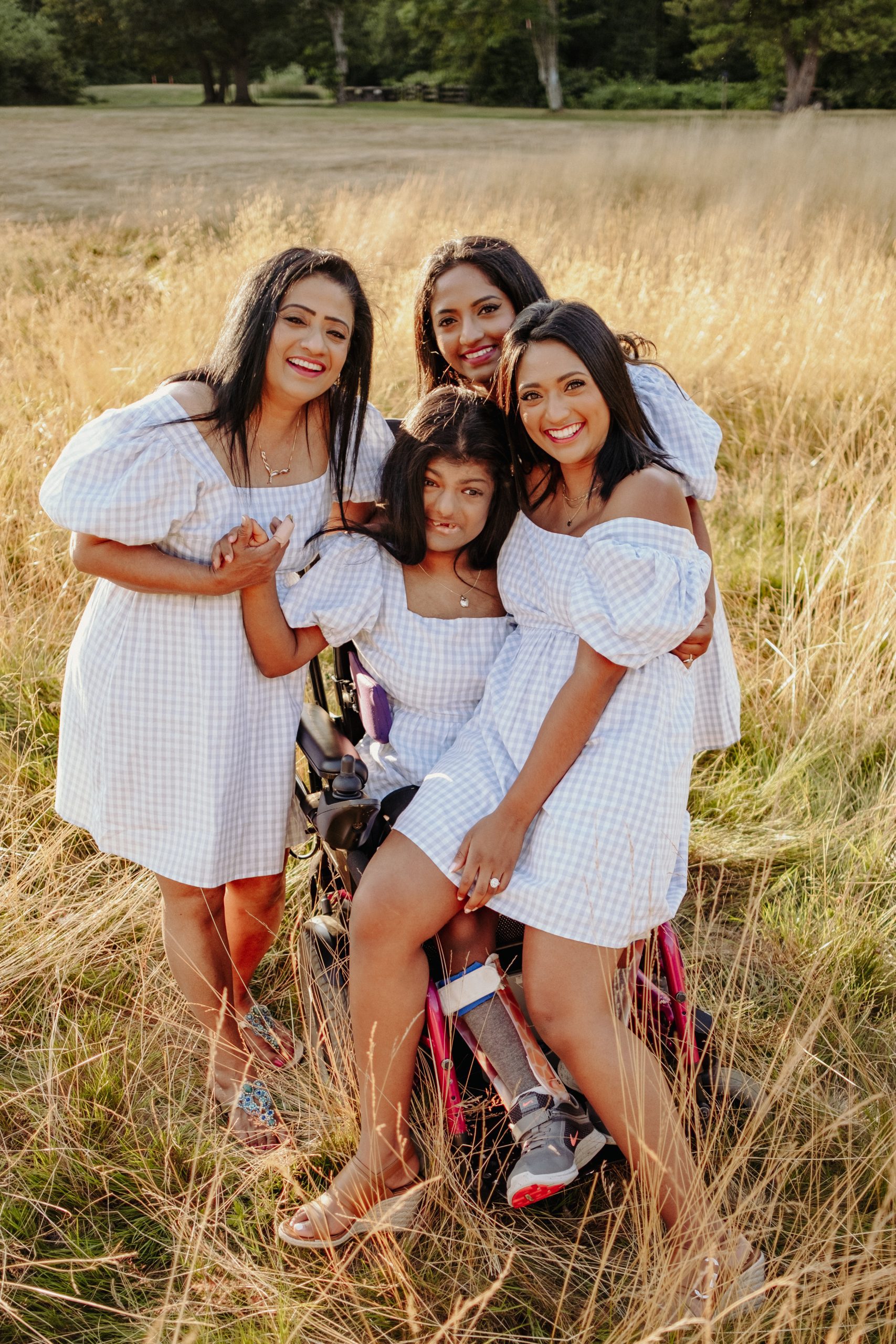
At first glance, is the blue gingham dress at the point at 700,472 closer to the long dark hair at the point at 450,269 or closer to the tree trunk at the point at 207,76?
the long dark hair at the point at 450,269

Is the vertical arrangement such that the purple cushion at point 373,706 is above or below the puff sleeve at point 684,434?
below

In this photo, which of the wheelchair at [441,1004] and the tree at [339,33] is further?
the tree at [339,33]

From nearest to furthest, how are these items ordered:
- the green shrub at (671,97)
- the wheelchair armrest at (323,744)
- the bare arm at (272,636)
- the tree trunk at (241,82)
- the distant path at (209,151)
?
the wheelchair armrest at (323,744)
the bare arm at (272,636)
the distant path at (209,151)
the green shrub at (671,97)
the tree trunk at (241,82)

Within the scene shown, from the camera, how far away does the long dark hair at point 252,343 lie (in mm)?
2031

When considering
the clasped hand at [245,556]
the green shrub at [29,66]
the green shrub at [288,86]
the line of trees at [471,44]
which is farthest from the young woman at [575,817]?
the green shrub at [288,86]

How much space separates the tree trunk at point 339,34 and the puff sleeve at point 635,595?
36.6m

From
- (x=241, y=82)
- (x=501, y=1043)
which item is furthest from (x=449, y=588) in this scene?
(x=241, y=82)

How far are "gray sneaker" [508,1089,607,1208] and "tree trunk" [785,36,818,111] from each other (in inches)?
A: 1094

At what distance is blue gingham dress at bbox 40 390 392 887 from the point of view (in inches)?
76.2

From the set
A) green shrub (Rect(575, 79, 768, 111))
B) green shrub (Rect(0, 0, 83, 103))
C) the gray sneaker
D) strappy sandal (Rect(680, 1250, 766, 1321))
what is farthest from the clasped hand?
green shrub (Rect(575, 79, 768, 111))

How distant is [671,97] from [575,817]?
33.1 metres

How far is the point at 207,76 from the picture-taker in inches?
1278

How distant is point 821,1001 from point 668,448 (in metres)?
1.26

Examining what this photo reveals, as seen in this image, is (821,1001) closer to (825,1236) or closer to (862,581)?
(825,1236)
